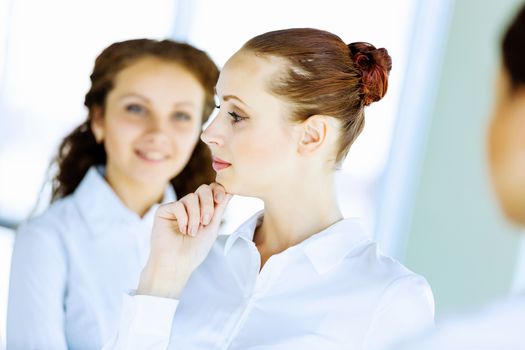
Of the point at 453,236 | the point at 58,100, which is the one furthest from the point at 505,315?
the point at 58,100

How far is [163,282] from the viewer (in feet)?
5.08

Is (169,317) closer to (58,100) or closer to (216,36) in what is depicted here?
(216,36)

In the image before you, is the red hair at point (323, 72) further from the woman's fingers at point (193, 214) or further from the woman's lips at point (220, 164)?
the woman's fingers at point (193, 214)

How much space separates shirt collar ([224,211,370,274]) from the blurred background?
8.48 feet

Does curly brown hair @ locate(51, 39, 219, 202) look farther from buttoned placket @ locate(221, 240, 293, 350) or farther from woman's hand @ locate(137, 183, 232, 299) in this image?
buttoned placket @ locate(221, 240, 293, 350)

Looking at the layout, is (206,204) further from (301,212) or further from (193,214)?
(301,212)

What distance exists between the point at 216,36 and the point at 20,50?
1284 mm

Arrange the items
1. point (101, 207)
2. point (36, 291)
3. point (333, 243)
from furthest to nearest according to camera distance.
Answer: point (101, 207) < point (36, 291) < point (333, 243)

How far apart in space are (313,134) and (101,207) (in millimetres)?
848

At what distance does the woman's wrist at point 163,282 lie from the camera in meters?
1.54

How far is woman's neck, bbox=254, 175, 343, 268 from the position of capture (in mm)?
Answer: 1540

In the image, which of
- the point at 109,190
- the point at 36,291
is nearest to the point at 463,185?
the point at 109,190

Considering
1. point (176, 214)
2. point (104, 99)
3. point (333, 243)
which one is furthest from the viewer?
point (104, 99)

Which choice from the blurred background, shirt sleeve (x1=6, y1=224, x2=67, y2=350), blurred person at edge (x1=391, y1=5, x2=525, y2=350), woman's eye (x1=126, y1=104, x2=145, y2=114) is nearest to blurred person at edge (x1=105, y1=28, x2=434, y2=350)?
shirt sleeve (x1=6, y1=224, x2=67, y2=350)
